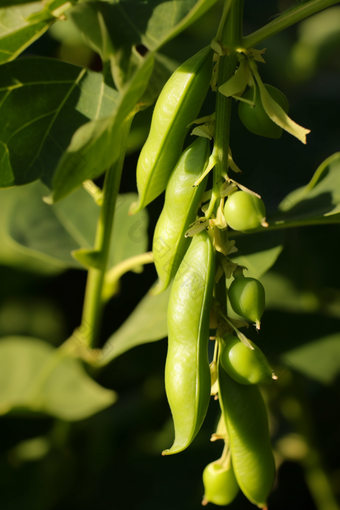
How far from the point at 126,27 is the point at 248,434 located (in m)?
0.88

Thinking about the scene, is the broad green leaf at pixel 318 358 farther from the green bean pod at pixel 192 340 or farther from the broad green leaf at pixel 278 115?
the broad green leaf at pixel 278 115

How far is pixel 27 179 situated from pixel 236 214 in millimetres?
575

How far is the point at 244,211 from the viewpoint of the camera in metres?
0.75

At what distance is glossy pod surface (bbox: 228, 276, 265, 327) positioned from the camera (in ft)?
2.55

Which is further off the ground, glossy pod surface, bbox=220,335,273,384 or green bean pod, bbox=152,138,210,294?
green bean pod, bbox=152,138,210,294

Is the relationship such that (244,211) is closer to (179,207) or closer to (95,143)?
(179,207)

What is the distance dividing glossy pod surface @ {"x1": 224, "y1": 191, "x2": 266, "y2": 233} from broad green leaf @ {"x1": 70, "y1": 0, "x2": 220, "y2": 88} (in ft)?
1.17

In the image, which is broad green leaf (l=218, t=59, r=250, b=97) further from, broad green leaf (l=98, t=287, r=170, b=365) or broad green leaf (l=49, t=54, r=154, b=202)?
broad green leaf (l=98, t=287, r=170, b=365)

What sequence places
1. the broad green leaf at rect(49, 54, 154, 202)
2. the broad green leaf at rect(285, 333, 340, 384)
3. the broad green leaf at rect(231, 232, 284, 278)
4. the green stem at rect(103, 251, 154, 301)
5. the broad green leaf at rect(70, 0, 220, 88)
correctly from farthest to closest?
the broad green leaf at rect(285, 333, 340, 384)
the green stem at rect(103, 251, 154, 301)
the broad green leaf at rect(231, 232, 284, 278)
the broad green leaf at rect(70, 0, 220, 88)
the broad green leaf at rect(49, 54, 154, 202)

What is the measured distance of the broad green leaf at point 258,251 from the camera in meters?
1.17

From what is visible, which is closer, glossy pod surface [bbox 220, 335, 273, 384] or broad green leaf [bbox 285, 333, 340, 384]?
glossy pod surface [bbox 220, 335, 273, 384]

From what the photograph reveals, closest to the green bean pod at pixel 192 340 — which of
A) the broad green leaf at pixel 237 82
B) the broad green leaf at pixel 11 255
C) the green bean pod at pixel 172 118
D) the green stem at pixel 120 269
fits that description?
the green bean pod at pixel 172 118

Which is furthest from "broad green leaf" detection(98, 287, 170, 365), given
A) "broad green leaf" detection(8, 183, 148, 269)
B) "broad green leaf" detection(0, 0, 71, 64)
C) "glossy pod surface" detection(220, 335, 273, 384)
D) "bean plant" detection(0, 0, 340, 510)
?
"broad green leaf" detection(0, 0, 71, 64)

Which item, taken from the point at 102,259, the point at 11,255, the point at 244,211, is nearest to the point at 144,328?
the point at 102,259
